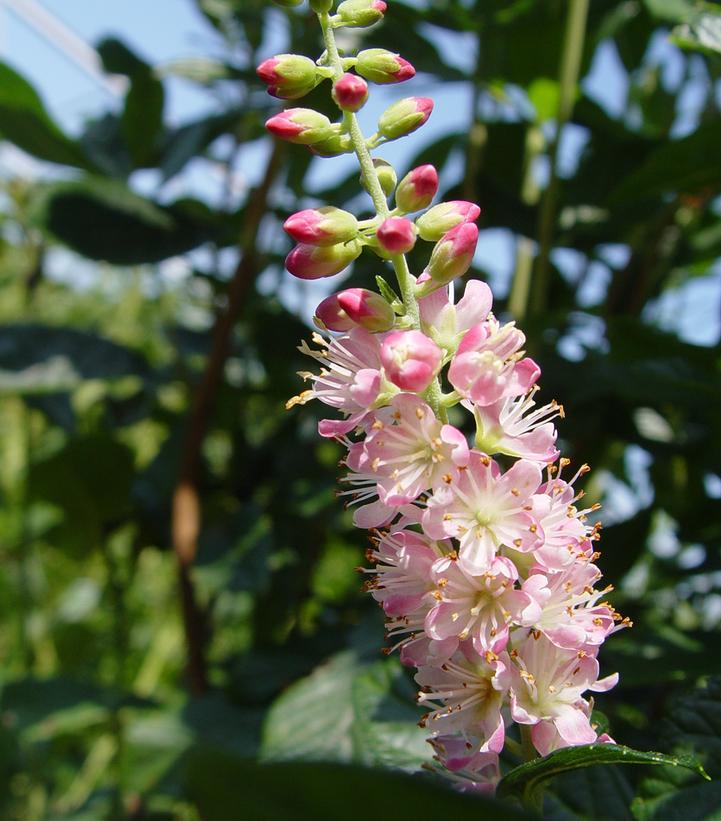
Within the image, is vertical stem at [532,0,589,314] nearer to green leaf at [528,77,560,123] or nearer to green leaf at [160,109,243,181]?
green leaf at [528,77,560,123]

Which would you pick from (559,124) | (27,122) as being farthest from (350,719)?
(27,122)

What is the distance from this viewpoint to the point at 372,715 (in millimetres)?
657

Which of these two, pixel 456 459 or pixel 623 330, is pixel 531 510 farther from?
pixel 623 330

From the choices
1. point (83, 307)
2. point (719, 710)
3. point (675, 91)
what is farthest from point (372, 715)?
point (83, 307)

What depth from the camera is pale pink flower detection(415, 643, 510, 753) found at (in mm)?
479

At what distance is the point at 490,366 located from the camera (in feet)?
1.60

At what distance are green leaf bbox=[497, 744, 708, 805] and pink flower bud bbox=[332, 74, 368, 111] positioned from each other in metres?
0.36

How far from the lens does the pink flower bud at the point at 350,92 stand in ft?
1.68

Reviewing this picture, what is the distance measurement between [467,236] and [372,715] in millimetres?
361

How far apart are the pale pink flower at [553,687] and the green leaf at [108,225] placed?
921 mm

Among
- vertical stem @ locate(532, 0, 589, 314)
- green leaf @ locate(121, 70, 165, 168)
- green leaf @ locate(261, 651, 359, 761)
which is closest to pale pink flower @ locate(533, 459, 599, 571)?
green leaf @ locate(261, 651, 359, 761)

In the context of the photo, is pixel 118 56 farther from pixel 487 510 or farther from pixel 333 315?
pixel 487 510

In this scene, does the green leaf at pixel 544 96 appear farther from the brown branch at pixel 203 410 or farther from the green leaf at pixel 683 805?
the green leaf at pixel 683 805

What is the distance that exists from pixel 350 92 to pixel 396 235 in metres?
0.10
